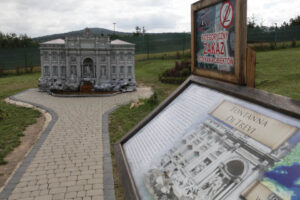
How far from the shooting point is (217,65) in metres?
3.03

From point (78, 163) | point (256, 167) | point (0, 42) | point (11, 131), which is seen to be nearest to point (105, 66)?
point (11, 131)

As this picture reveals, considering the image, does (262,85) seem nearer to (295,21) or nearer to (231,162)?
(231,162)

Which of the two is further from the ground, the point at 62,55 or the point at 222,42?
the point at 62,55

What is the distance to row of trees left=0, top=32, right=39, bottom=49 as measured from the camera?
1574 inches

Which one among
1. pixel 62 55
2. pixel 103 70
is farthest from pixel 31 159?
pixel 62 55

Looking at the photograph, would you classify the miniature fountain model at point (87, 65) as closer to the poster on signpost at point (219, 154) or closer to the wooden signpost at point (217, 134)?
the wooden signpost at point (217, 134)

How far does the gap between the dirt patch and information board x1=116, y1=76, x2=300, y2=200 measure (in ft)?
9.80

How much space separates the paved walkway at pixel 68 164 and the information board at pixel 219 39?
257 cm

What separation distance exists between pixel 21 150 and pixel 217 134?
17.9 feet

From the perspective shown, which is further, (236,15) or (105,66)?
(105,66)

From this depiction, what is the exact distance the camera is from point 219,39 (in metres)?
2.93

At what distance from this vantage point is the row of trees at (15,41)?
40.0 m

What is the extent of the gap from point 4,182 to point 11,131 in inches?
138

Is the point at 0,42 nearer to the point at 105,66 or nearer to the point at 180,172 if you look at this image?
the point at 105,66
